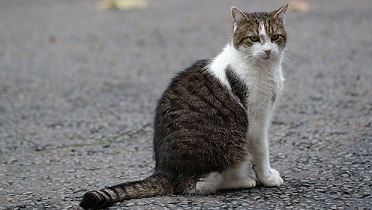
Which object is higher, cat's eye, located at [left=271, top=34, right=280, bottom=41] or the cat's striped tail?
cat's eye, located at [left=271, top=34, right=280, bottom=41]

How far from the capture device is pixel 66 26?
11.5 metres

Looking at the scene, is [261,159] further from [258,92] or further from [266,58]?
[266,58]

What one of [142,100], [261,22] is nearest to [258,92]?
[261,22]

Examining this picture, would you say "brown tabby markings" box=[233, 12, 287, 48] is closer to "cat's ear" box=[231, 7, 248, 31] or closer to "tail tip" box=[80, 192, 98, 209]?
"cat's ear" box=[231, 7, 248, 31]

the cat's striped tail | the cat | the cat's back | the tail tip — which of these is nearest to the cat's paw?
the cat

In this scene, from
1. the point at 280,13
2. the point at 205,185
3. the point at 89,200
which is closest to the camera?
the point at 89,200

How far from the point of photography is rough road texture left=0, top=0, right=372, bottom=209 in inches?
162

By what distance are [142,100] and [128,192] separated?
3272 millimetres

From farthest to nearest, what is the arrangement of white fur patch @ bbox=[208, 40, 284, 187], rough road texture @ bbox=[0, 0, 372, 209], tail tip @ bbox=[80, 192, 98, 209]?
rough road texture @ bbox=[0, 0, 372, 209] → white fur patch @ bbox=[208, 40, 284, 187] → tail tip @ bbox=[80, 192, 98, 209]

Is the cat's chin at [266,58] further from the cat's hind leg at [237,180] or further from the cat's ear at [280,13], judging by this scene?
the cat's hind leg at [237,180]

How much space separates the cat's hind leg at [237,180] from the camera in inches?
157

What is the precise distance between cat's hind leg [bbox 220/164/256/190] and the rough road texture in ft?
0.17

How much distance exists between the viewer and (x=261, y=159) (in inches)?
159

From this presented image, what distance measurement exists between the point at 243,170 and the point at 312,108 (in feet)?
8.03
